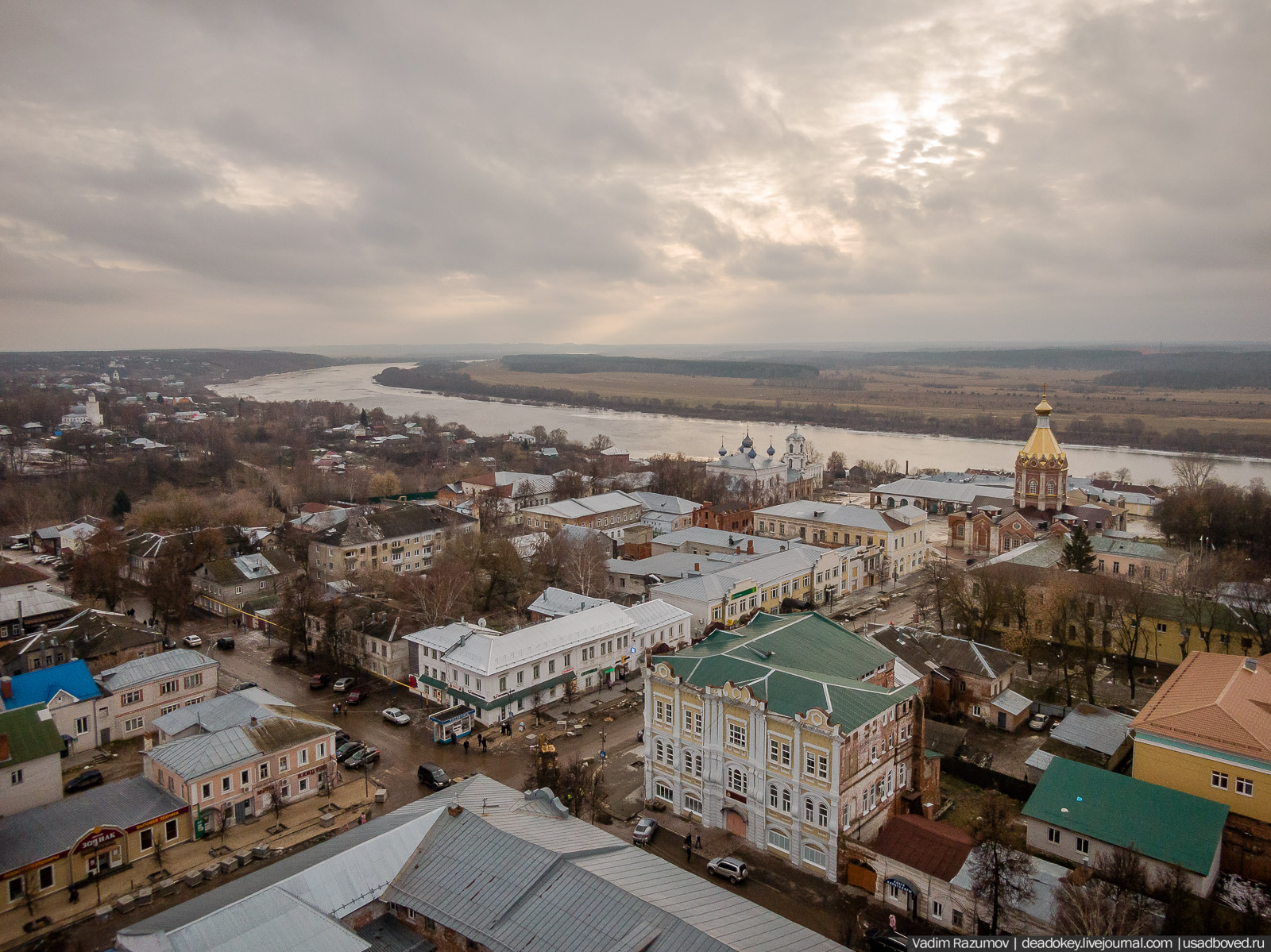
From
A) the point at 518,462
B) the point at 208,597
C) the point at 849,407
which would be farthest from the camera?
the point at 849,407

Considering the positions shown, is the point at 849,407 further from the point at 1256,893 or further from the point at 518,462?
the point at 1256,893

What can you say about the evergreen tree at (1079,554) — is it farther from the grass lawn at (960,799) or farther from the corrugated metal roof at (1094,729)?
the grass lawn at (960,799)

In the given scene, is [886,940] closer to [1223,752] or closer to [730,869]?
[730,869]

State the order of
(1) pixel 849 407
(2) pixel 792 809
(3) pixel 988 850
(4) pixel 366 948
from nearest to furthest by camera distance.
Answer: (4) pixel 366 948 < (3) pixel 988 850 < (2) pixel 792 809 < (1) pixel 849 407

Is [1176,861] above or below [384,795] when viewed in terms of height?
above

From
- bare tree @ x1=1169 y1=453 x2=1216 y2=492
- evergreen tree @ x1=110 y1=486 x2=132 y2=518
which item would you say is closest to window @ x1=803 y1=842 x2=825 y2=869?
bare tree @ x1=1169 y1=453 x2=1216 y2=492

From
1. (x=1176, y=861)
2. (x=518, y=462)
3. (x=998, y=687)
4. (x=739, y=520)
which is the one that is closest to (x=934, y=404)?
(x=518, y=462)
